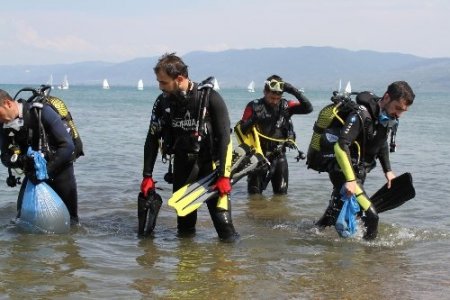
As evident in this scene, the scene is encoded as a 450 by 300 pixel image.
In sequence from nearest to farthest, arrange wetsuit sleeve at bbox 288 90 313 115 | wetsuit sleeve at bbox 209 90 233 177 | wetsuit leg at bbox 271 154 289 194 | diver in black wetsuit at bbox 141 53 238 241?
diver in black wetsuit at bbox 141 53 238 241 < wetsuit sleeve at bbox 209 90 233 177 < wetsuit sleeve at bbox 288 90 313 115 < wetsuit leg at bbox 271 154 289 194

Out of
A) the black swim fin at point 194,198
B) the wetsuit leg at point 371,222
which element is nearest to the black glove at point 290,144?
the wetsuit leg at point 371,222

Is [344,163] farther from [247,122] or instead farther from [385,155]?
[247,122]

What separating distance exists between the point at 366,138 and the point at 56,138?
9.53 ft

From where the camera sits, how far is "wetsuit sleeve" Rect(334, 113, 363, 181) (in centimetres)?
589

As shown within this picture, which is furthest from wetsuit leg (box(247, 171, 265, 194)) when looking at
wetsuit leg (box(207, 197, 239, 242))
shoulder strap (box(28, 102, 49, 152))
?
shoulder strap (box(28, 102, 49, 152))

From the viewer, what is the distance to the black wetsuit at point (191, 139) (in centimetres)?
553

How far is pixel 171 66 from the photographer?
526 cm

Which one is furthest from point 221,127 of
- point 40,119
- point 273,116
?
point 273,116

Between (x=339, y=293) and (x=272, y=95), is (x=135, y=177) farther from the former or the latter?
(x=339, y=293)

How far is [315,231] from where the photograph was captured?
7.01 m

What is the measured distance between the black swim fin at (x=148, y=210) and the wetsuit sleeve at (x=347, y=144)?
5.69ft

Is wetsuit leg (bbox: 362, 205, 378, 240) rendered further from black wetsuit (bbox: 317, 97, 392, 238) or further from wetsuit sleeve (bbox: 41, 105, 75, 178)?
wetsuit sleeve (bbox: 41, 105, 75, 178)

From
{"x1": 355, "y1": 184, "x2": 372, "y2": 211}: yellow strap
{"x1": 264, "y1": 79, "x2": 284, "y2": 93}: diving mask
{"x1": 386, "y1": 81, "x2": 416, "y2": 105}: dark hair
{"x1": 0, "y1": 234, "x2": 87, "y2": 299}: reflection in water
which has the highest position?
{"x1": 264, "y1": 79, "x2": 284, "y2": 93}: diving mask

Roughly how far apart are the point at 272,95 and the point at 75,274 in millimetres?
3925
